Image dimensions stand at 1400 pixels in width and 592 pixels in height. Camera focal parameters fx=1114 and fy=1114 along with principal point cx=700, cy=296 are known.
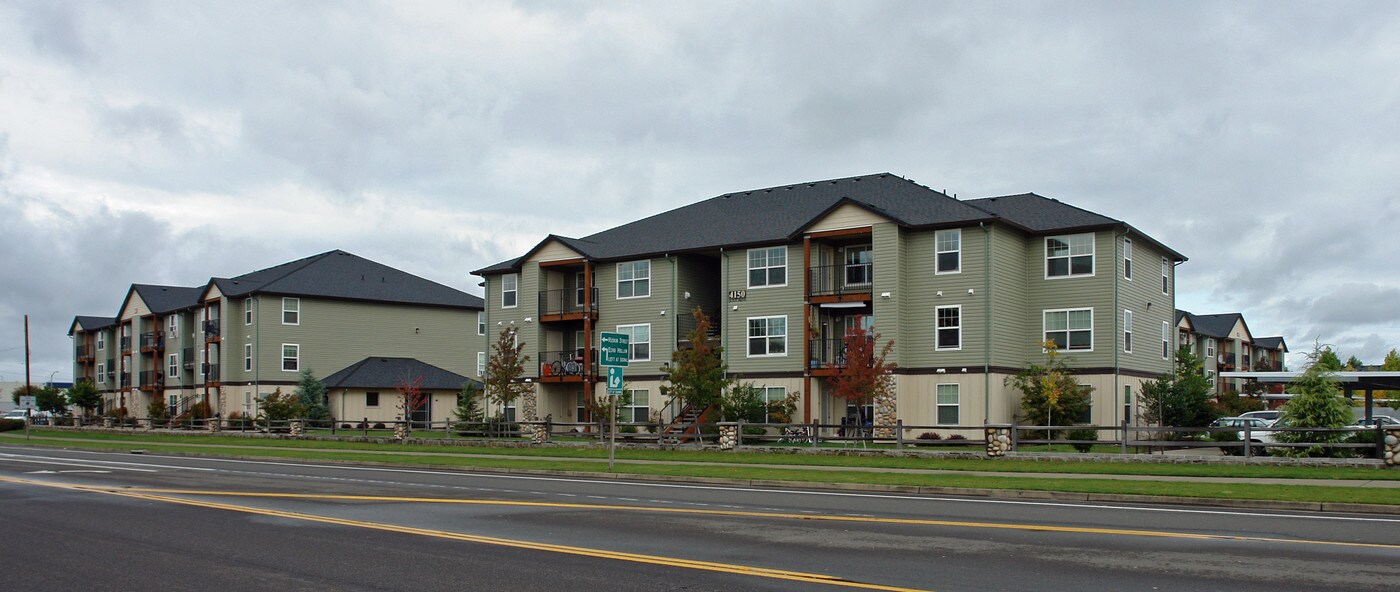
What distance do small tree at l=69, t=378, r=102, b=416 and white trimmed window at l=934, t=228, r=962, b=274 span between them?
69333mm

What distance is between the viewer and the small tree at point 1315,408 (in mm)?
27656

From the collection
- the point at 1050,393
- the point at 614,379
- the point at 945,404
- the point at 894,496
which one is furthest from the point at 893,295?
the point at 894,496

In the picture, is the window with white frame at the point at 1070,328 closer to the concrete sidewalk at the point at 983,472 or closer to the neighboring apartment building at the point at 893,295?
the neighboring apartment building at the point at 893,295

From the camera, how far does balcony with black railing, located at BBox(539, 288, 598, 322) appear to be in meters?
48.9

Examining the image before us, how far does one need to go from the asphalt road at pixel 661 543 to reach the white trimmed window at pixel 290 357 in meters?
44.7

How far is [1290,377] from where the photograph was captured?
2953cm

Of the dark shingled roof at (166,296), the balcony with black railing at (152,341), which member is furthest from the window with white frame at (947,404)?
the balcony with black railing at (152,341)

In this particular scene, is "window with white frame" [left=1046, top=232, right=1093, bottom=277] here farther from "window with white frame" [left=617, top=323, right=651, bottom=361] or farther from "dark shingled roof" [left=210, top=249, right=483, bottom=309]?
"dark shingled roof" [left=210, top=249, right=483, bottom=309]

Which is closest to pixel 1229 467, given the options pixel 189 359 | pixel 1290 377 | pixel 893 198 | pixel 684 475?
pixel 1290 377

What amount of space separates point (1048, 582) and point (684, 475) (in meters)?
16.2

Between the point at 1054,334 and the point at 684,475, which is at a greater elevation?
the point at 1054,334

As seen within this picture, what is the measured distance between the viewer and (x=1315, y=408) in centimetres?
2809

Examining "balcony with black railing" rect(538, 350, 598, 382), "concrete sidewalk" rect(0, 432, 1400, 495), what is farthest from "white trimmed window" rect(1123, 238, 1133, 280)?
"balcony with black railing" rect(538, 350, 598, 382)

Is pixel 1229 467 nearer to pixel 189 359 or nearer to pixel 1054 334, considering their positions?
pixel 1054 334
